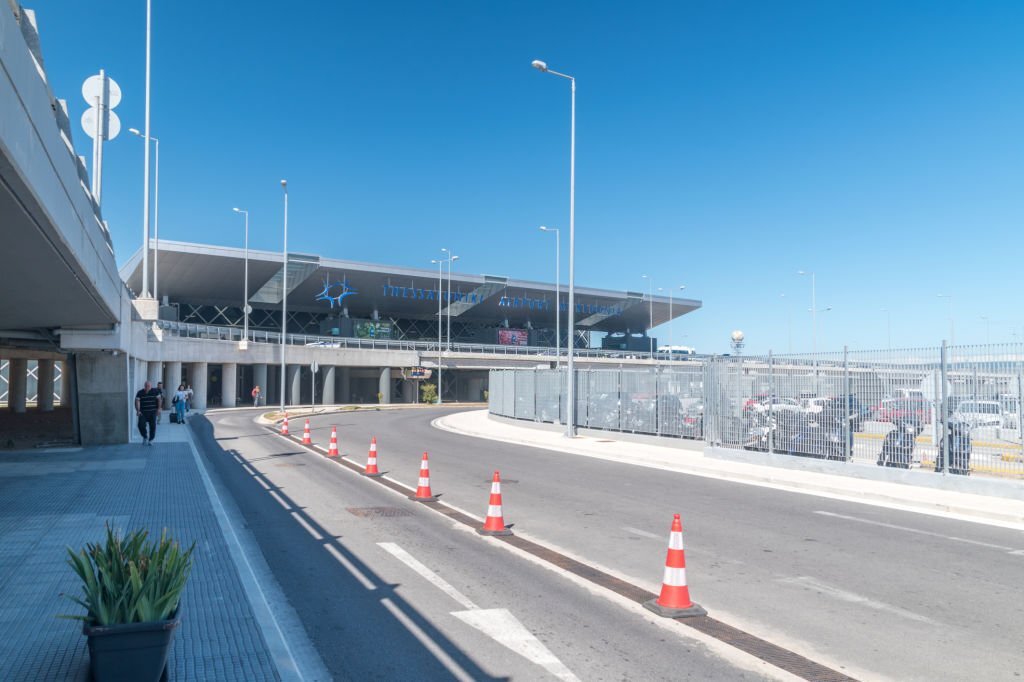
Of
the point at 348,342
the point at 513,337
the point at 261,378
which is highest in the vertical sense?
the point at 513,337

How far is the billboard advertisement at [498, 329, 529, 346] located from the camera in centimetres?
8994

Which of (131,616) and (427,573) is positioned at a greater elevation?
(131,616)

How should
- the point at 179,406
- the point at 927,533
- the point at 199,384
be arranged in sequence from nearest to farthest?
1. the point at 927,533
2. the point at 179,406
3. the point at 199,384

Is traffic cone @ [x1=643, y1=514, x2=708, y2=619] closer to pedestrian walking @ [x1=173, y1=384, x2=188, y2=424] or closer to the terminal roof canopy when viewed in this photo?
pedestrian walking @ [x1=173, y1=384, x2=188, y2=424]

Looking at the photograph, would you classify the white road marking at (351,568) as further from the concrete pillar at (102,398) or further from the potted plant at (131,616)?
the concrete pillar at (102,398)

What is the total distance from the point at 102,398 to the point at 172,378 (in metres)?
26.8

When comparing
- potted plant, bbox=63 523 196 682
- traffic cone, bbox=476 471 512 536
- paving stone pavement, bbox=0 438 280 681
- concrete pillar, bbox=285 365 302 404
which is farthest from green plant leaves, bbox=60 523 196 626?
concrete pillar, bbox=285 365 302 404

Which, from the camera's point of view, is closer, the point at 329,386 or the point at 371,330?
the point at 329,386

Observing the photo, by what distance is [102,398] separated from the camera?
73.7 feet

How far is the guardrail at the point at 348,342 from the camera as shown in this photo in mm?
52406

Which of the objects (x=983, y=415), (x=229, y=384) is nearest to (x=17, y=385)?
(x=229, y=384)

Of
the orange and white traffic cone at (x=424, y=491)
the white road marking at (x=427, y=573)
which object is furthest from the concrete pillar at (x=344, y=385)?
the white road marking at (x=427, y=573)

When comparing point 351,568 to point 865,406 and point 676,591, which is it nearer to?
point 676,591

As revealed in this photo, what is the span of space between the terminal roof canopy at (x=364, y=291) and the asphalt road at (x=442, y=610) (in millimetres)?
54305
